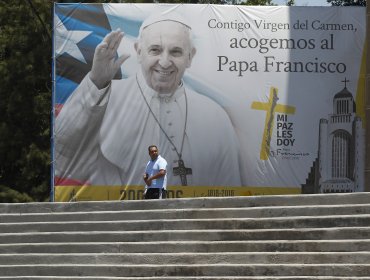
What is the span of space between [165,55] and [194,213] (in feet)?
28.9

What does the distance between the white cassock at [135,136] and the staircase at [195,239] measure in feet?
21.8

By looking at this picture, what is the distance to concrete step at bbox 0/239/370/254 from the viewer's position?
1152cm

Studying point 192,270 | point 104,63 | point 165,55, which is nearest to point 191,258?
point 192,270

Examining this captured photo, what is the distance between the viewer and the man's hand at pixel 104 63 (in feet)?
69.7

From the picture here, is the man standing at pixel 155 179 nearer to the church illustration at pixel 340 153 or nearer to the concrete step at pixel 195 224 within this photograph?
the concrete step at pixel 195 224

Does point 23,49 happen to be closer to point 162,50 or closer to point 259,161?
point 162,50

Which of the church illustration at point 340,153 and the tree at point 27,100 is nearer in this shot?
the church illustration at point 340,153

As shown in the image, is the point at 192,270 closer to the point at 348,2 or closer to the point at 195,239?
the point at 195,239

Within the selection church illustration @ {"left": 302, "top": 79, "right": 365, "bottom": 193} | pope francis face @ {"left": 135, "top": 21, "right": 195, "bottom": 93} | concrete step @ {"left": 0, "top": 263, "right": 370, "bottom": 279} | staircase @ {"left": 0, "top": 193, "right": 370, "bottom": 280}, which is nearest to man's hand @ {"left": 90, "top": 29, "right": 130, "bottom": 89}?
pope francis face @ {"left": 135, "top": 21, "right": 195, "bottom": 93}

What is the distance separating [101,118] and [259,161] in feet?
11.6

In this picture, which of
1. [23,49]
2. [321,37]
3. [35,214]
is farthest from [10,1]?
[35,214]

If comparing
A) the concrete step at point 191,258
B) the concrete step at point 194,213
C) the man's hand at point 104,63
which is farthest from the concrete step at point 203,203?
the man's hand at point 104,63

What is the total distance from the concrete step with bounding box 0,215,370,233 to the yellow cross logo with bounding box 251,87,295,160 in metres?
8.13

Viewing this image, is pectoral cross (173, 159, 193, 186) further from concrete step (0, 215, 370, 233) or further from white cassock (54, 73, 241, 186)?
concrete step (0, 215, 370, 233)
